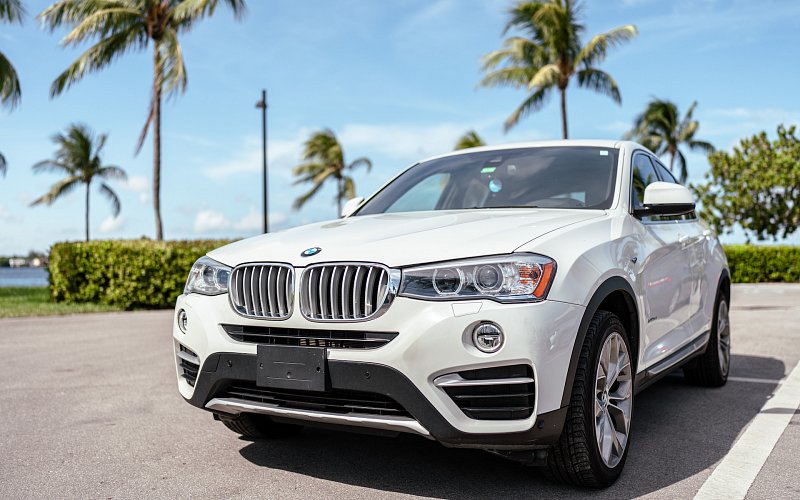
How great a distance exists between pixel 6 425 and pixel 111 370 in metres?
2.11

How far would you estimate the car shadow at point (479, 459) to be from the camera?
3.46 meters

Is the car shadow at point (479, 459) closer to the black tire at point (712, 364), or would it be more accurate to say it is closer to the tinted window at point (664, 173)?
the black tire at point (712, 364)

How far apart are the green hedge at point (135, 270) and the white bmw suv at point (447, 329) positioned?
37.1 feet

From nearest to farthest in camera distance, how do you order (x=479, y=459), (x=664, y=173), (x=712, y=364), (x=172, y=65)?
(x=479, y=459) < (x=664, y=173) < (x=712, y=364) < (x=172, y=65)

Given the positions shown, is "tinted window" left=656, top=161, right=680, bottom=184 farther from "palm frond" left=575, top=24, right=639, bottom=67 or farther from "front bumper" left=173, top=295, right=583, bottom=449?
"palm frond" left=575, top=24, right=639, bottom=67

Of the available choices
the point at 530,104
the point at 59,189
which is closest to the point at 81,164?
the point at 59,189

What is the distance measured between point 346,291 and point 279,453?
1.41 metres

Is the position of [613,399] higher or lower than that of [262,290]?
lower

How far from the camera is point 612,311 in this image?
12.0ft

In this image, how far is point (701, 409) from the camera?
5137 mm

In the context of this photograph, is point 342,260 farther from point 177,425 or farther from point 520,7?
point 520,7

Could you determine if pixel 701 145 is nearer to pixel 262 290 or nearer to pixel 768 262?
pixel 768 262

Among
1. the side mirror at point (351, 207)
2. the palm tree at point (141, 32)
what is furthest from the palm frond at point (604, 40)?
the side mirror at point (351, 207)

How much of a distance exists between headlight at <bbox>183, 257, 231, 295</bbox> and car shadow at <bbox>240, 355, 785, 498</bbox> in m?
0.97
